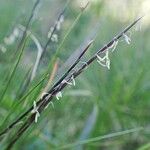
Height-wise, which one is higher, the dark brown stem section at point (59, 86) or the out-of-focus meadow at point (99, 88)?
the out-of-focus meadow at point (99, 88)

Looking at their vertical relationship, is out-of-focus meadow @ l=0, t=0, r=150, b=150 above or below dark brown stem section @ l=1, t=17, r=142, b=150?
above

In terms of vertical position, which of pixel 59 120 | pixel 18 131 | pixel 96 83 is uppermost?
pixel 96 83

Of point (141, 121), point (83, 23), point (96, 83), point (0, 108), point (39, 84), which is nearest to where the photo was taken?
point (39, 84)

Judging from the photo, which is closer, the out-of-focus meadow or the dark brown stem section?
the dark brown stem section

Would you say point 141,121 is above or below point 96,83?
below

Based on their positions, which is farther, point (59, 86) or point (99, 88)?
point (99, 88)

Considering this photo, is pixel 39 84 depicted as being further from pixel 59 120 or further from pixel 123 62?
pixel 123 62

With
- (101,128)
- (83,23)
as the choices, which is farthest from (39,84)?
(83,23)

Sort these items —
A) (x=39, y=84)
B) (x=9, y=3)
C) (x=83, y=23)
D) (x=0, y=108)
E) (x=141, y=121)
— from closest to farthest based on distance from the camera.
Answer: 1. (x=39, y=84)
2. (x=0, y=108)
3. (x=141, y=121)
4. (x=9, y=3)
5. (x=83, y=23)

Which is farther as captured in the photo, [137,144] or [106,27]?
[106,27]

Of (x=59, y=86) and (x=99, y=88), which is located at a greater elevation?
(x=99, y=88)

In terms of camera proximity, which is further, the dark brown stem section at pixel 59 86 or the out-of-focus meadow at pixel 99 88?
the out-of-focus meadow at pixel 99 88
